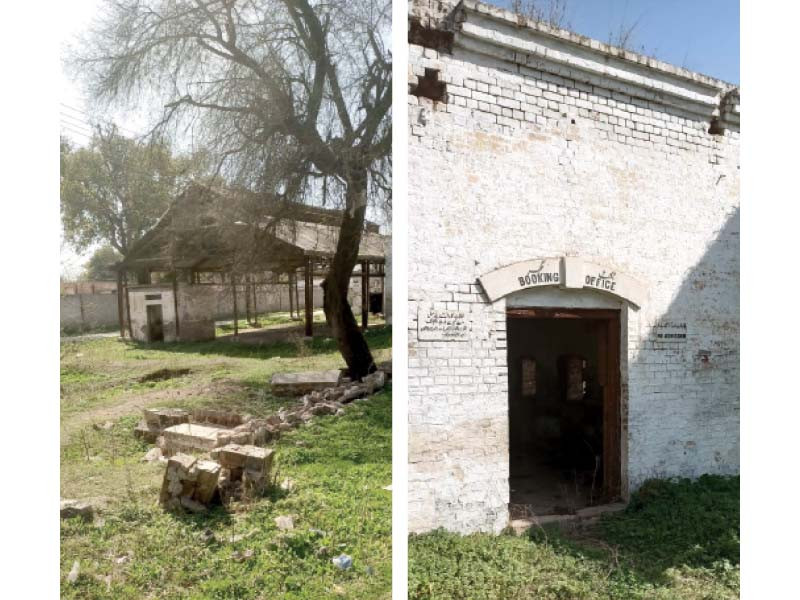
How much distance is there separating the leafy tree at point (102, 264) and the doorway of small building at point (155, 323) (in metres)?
0.32

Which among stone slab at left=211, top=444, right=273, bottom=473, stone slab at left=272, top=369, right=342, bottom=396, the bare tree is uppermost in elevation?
the bare tree

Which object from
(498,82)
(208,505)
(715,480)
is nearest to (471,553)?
(208,505)

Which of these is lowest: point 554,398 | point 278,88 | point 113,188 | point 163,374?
point 554,398

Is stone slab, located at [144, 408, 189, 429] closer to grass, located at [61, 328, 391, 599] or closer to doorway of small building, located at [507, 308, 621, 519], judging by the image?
grass, located at [61, 328, 391, 599]

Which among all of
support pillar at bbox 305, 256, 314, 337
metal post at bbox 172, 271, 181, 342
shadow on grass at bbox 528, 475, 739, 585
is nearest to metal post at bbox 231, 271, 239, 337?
metal post at bbox 172, 271, 181, 342

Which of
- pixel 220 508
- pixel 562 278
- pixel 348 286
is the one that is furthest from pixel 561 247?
pixel 220 508

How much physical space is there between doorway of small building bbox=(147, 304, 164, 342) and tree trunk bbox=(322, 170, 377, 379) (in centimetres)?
106

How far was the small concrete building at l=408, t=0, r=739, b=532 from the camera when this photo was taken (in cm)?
441

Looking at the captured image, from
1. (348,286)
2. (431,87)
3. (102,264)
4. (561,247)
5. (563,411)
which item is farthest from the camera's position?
(563,411)

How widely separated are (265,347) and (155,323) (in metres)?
0.70

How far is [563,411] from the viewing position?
8930mm

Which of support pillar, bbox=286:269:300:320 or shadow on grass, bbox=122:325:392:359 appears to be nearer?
shadow on grass, bbox=122:325:392:359

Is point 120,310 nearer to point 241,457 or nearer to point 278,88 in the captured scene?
point 241,457
